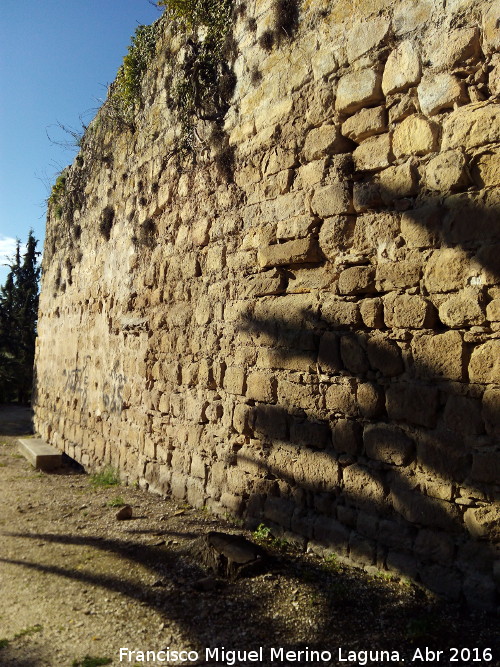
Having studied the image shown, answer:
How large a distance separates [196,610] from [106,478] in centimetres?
360

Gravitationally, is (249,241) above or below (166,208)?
below

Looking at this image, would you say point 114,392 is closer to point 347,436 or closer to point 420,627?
point 347,436

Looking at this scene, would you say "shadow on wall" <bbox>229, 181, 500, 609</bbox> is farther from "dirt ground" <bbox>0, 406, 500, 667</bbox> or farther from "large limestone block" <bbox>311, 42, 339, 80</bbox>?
"large limestone block" <bbox>311, 42, 339, 80</bbox>

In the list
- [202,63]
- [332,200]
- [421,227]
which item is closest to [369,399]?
[421,227]

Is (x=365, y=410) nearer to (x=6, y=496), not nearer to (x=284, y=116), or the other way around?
(x=284, y=116)

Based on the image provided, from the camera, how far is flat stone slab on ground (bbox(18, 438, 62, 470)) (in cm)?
769

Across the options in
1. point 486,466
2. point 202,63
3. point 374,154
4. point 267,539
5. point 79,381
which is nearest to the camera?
point 486,466

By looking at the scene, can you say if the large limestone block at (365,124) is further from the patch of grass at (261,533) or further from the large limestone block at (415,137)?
the patch of grass at (261,533)

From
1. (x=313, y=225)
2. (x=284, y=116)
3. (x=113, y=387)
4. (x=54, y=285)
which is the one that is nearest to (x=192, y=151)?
(x=284, y=116)

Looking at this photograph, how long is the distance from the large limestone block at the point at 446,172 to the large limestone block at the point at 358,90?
67 cm

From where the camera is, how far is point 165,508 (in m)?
5.16

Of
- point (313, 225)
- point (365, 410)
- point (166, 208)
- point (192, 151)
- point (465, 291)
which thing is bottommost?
point (365, 410)

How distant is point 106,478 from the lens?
6652 mm

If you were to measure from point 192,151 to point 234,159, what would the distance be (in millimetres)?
811
